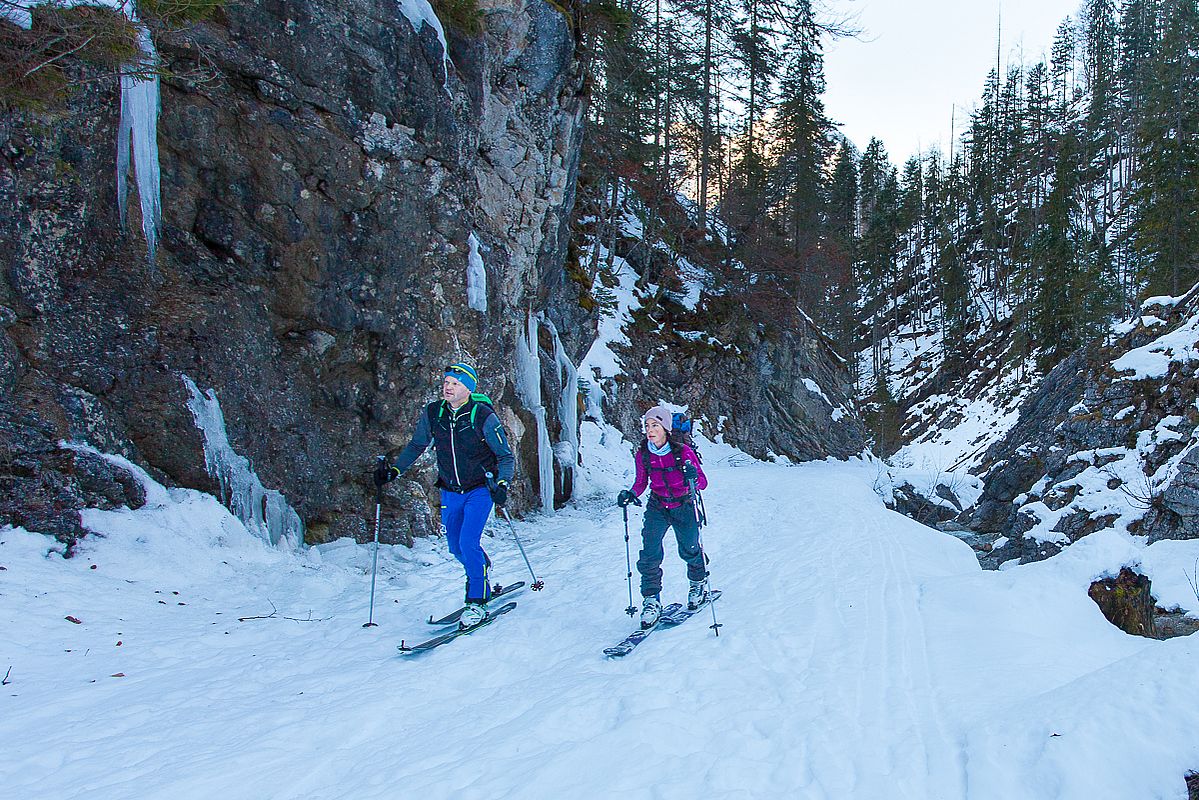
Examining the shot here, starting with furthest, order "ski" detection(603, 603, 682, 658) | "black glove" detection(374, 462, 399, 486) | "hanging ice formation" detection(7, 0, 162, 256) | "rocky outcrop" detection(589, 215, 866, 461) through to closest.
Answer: "rocky outcrop" detection(589, 215, 866, 461) < "hanging ice formation" detection(7, 0, 162, 256) < "black glove" detection(374, 462, 399, 486) < "ski" detection(603, 603, 682, 658)

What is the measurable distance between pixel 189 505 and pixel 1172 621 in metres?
10.5

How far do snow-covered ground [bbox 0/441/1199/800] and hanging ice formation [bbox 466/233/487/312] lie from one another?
408 centimetres

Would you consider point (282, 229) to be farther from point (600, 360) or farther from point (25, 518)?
point (600, 360)

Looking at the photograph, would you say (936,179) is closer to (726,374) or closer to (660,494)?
(726,374)

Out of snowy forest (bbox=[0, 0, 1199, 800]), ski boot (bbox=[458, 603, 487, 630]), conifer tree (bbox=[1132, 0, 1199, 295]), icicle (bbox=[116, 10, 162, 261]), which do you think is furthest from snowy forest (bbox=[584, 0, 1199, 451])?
ski boot (bbox=[458, 603, 487, 630])

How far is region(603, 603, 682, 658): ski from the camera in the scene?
4895mm

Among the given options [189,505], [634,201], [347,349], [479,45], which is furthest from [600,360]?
[189,505]

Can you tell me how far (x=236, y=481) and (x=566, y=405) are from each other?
7.66 meters

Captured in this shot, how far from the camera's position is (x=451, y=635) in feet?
17.2

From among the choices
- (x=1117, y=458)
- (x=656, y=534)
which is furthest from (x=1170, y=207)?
(x=656, y=534)

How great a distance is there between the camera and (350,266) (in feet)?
27.5

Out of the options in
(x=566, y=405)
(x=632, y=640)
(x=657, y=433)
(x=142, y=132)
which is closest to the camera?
(x=632, y=640)

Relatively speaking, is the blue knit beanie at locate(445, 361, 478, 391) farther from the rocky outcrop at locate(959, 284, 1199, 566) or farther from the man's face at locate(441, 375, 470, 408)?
the rocky outcrop at locate(959, 284, 1199, 566)

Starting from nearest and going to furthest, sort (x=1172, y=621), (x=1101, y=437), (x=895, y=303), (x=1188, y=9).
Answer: (x=1172, y=621) → (x=1101, y=437) → (x=1188, y=9) → (x=895, y=303)
